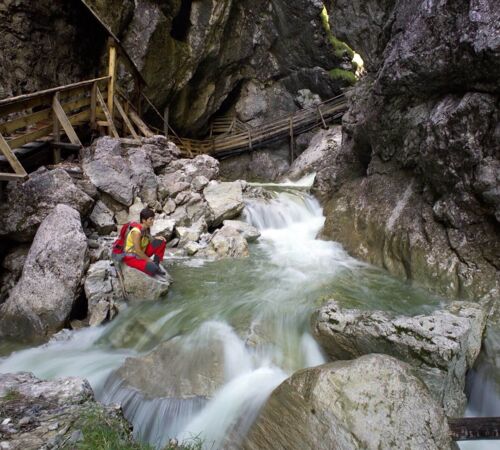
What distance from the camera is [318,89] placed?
888 inches

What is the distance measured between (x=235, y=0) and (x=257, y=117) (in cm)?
671

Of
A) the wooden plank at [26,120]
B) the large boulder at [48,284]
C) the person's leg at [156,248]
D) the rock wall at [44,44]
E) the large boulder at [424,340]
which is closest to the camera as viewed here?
the large boulder at [424,340]

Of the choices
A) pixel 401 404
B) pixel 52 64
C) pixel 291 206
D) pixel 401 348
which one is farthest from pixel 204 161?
pixel 401 404

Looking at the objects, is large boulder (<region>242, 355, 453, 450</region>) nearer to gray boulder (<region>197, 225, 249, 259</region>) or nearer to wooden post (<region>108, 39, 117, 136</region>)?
gray boulder (<region>197, 225, 249, 259</region>)

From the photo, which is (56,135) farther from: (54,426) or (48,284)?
(54,426)

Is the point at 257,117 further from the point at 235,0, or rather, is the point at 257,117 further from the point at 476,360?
the point at 476,360

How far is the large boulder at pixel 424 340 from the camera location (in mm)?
3439

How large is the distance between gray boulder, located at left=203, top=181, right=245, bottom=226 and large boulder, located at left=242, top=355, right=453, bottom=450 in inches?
265

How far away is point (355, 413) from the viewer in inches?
106

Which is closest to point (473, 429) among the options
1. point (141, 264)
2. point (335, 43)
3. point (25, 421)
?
point (25, 421)

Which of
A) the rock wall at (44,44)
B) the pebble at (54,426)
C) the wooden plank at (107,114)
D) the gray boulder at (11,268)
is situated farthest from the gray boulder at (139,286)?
the rock wall at (44,44)

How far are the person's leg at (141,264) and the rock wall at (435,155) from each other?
4.36 metres

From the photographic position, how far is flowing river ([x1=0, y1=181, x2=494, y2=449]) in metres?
3.55

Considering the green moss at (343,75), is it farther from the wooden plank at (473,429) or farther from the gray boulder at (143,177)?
the wooden plank at (473,429)
